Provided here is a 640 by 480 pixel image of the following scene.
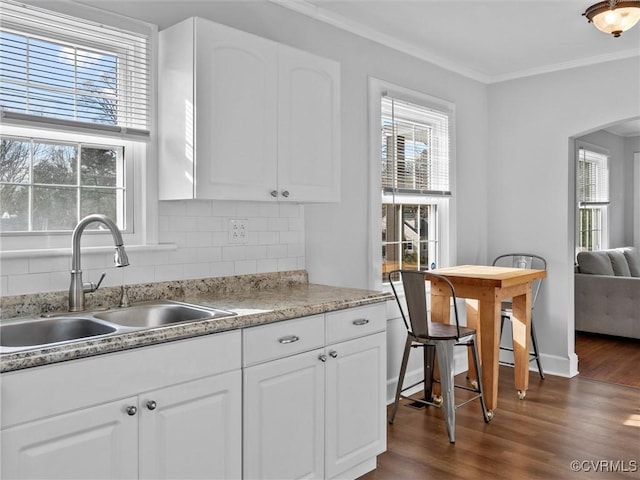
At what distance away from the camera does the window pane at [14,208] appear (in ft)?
7.13

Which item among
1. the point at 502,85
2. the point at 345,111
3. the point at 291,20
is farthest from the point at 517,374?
the point at 291,20

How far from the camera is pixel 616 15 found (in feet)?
9.44

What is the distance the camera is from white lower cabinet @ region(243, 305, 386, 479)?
85.3 inches

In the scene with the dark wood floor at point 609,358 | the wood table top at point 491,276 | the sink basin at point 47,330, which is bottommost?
the dark wood floor at point 609,358

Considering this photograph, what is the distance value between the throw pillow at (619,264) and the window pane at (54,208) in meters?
5.90

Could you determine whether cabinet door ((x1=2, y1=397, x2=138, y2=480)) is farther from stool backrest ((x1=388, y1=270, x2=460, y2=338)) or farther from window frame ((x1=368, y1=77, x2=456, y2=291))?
→ window frame ((x1=368, y1=77, x2=456, y2=291))

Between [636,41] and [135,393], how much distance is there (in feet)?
13.5

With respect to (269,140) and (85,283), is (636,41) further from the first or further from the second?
(85,283)

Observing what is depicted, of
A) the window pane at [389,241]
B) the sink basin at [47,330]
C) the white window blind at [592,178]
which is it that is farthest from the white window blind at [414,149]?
the white window blind at [592,178]

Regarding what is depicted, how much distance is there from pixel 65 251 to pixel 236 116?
37.3 inches

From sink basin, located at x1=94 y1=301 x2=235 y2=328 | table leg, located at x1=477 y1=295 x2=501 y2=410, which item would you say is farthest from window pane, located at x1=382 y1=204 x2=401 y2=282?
sink basin, located at x1=94 y1=301 x2=235 y2=328

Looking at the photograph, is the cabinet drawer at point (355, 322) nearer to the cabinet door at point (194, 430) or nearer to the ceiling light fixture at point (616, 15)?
the cabinet door at point (194, 430)

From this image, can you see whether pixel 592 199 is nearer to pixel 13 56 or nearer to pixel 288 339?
pixel 288 339

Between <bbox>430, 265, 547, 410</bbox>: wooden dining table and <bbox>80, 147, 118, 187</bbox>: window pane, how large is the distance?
88.5 inches
